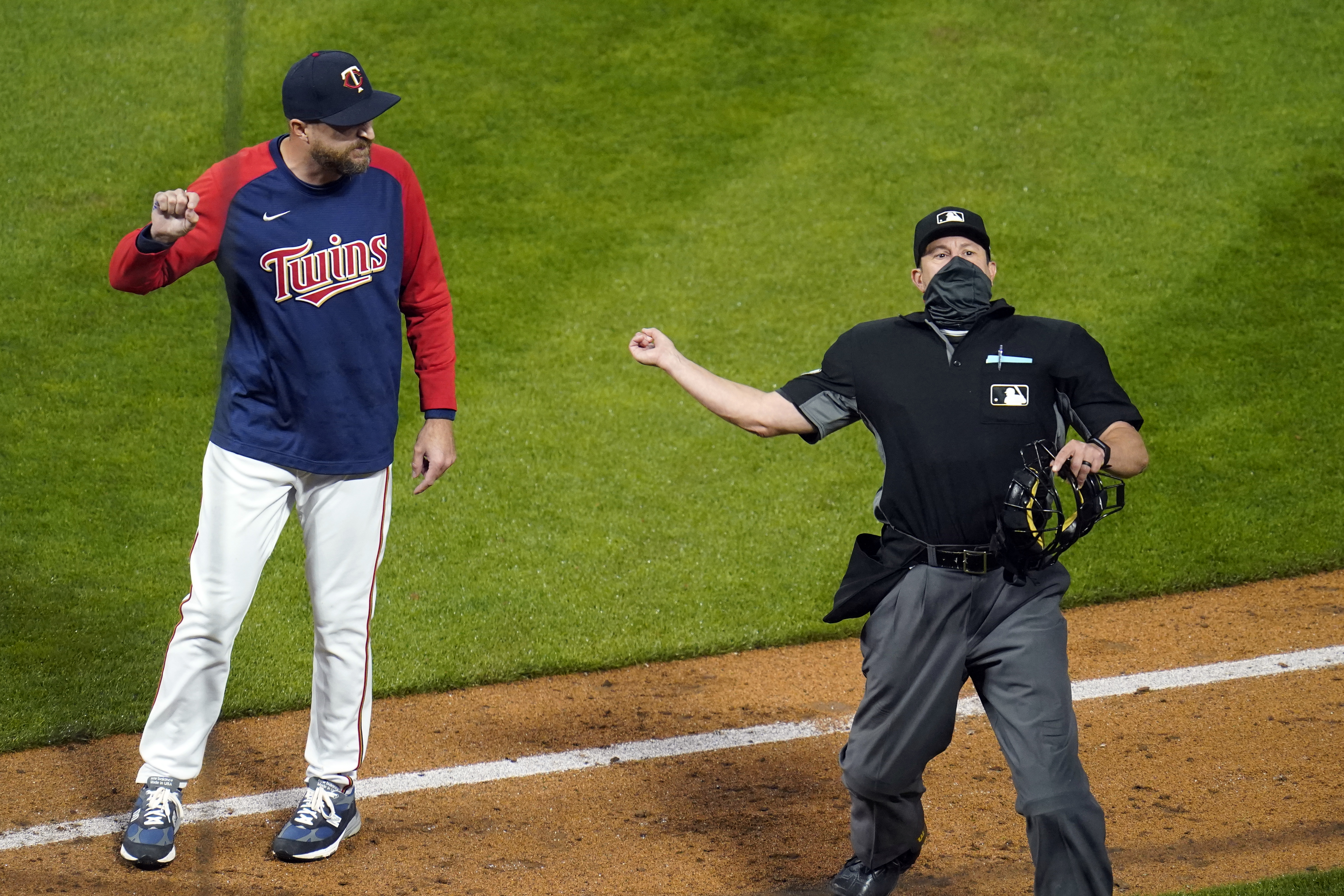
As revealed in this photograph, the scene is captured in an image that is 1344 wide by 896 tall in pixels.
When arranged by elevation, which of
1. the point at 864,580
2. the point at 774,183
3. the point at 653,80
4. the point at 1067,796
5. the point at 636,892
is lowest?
the point at 636,892

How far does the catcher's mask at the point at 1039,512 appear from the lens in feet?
11.9

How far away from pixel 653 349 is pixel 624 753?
177cm

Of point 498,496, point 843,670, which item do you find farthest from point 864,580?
point 498,496

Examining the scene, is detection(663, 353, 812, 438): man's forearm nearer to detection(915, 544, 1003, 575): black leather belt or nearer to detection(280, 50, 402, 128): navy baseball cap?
detection(915, 544, 1003, 575): black leather belt

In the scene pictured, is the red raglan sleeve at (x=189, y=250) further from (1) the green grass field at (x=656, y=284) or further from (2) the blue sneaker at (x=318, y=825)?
(1) the green grass field at (x=656, y=284)

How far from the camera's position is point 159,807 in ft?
14.0

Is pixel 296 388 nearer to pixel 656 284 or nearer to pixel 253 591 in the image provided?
pixel 253 591

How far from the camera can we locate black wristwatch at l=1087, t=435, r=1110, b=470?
361 cm

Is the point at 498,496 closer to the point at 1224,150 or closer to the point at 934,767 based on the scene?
the point at 934,767

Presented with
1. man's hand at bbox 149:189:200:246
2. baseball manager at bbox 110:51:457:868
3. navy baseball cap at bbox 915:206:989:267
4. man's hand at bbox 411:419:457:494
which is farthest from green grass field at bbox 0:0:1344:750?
navy baseball cap at bbox 915:206:989:267

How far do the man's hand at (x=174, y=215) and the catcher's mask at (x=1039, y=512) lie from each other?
87.3 inches

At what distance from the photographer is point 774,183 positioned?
32.1 ft

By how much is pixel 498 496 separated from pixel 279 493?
2807 millimetres

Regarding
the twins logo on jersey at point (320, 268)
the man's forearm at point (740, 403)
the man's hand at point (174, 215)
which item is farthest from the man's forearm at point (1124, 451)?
the man's hand at point (174, 215)
